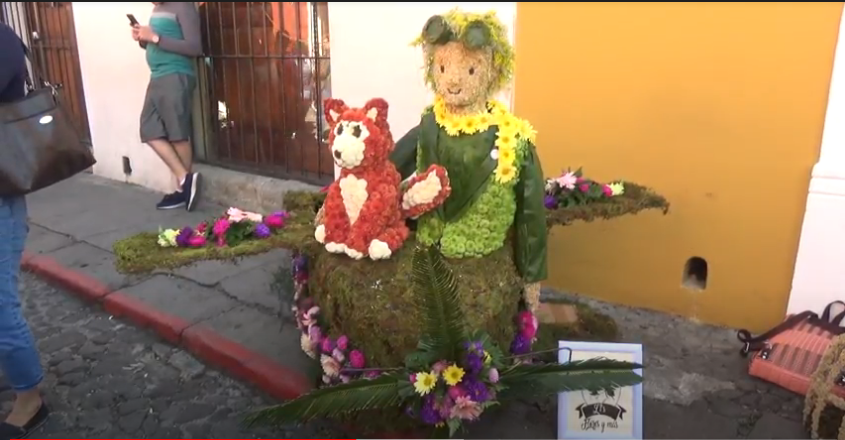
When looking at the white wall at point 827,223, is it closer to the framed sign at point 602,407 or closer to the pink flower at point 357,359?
the framed sign at point 602,407

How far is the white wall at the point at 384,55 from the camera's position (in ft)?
13.7

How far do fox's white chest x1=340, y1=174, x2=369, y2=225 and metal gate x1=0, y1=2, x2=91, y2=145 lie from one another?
582cm

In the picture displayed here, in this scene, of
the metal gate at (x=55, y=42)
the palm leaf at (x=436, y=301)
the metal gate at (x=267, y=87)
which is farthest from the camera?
the metal gate at (x=55, y=42)

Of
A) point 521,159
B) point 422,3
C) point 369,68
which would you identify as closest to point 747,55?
point 521,159

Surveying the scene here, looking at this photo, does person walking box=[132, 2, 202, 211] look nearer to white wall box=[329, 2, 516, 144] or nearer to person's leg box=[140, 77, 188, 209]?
person's leg box=[140, 77, 188, 209]

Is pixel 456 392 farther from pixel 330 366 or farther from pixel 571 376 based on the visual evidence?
pixel 330 366

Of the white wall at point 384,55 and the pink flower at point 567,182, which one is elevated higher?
the white wall at point 384,55

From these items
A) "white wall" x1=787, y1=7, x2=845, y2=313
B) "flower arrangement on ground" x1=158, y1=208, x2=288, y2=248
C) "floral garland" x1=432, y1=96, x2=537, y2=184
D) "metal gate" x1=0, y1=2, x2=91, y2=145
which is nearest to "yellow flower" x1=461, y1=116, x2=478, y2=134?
"floral garland" x1=432, y1=96, x2=537, y2=184

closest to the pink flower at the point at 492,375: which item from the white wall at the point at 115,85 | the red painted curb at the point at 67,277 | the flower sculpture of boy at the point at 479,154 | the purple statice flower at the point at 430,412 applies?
the purple statice flower at the point at 430,412

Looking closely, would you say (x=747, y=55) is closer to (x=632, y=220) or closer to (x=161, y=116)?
(x=632, y=220)

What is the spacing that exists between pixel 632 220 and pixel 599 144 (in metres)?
0.45

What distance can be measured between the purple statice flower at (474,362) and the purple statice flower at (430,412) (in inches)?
6.6

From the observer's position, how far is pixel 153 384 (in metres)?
3.18

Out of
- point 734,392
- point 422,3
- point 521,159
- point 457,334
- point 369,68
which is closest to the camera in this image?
point 457,334
